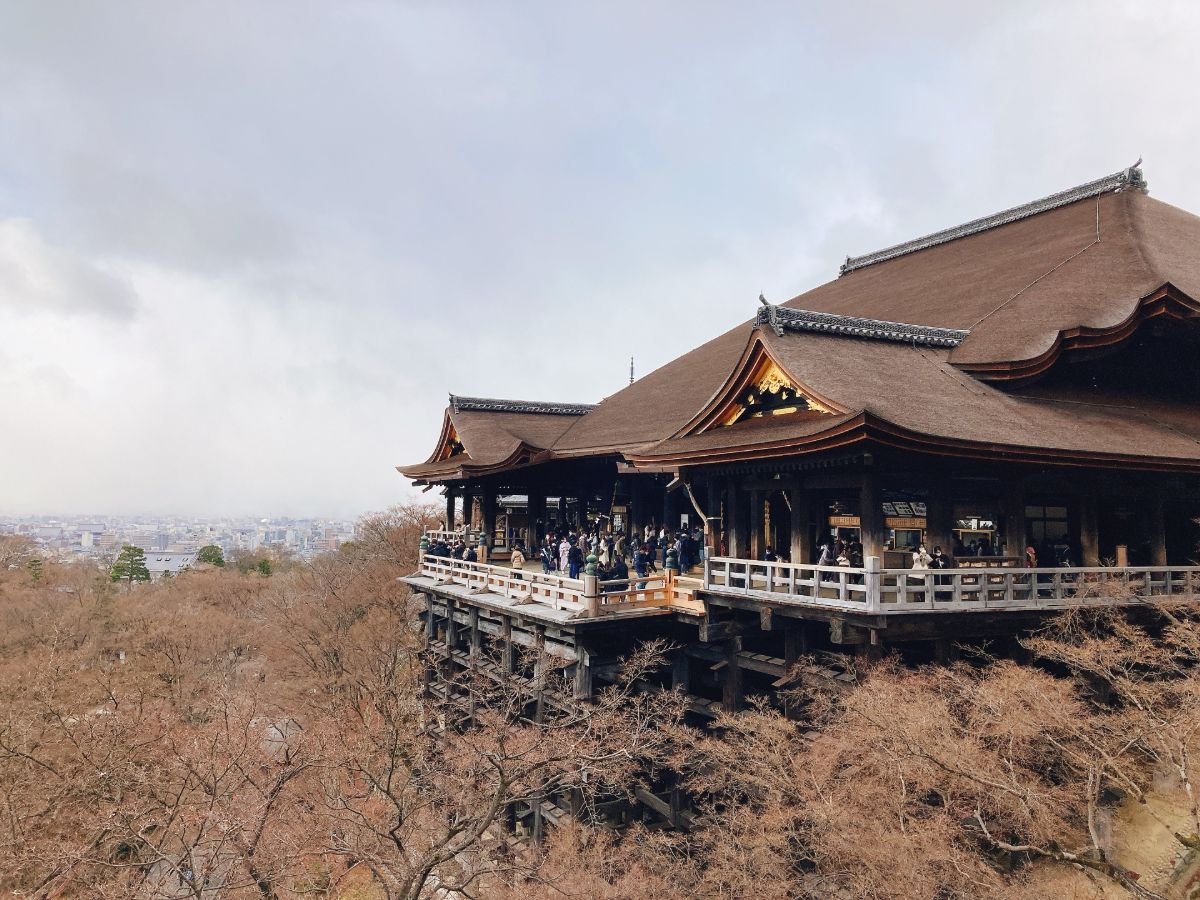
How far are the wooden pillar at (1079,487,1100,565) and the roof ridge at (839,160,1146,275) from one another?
13.0 m

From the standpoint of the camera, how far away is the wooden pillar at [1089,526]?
13797 mm

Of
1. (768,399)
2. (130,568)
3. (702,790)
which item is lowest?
(702,790)

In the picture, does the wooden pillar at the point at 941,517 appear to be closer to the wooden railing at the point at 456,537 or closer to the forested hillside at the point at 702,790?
the forested hillside at the point at 702,790

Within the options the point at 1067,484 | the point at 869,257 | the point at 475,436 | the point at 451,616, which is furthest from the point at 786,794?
the point at 869,257

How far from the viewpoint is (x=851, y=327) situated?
15602 mm

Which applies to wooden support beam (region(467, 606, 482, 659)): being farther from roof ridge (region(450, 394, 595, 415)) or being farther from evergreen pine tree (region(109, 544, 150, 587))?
evergreen pine tree (region(109, 544, 150, 587))

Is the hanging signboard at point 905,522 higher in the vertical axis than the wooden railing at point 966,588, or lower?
higher

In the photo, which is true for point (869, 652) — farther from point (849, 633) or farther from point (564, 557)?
point (564, 557)

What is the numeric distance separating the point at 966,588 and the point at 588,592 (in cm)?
A: 687

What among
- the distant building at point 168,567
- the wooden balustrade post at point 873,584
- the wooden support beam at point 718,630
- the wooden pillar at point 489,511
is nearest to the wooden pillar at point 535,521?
the wooden pillar at point 489,511

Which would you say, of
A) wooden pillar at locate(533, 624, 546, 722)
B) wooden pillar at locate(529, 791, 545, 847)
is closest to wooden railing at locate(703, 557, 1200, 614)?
wooden pillar at locate(533, 624, 546, 722)

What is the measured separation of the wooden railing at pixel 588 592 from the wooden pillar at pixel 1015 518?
5.61 meters

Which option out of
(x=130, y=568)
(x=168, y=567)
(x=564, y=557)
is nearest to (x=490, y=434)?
(x=564, y=557)

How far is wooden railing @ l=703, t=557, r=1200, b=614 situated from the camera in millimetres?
11680
